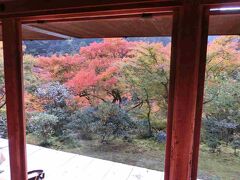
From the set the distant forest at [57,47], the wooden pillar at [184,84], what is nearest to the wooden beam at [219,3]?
the wooden pillar at [184,84]

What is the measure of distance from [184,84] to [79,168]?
3083 mm

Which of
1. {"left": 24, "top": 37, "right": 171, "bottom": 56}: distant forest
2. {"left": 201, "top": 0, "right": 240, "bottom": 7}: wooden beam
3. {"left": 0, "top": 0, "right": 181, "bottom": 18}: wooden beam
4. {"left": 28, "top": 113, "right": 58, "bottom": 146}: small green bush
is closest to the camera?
{"left": 201, "top": 0, "right": 240, "bottom": 7}: wooden beam

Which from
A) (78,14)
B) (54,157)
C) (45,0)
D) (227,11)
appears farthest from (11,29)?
(54,157)

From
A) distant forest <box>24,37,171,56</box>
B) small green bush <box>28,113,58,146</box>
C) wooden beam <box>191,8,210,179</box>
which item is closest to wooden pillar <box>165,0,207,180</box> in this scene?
wooden beam <box>191,8,210,179</box>

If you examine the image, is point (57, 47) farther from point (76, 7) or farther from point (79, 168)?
point (76, 7)

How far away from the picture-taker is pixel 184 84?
1.10 meters

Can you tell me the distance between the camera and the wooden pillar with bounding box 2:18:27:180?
5.12ft

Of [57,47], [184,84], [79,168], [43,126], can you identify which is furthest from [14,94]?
[43,126]

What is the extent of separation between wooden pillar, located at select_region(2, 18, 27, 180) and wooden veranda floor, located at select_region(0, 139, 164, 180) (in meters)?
1.75

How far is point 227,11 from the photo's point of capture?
1.13 metres

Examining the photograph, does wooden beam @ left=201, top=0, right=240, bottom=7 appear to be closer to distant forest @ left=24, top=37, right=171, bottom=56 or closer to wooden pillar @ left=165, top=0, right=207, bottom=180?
wooden pillar @ left=165, top=0, right=207, bottom=180

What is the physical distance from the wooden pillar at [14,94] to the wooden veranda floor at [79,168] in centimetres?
175

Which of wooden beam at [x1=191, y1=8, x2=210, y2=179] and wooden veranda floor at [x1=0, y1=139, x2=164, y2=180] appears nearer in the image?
Answer: wooden beam at [x1=191, y1=8, x2=210, y2=179]

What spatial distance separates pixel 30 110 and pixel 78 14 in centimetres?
396
